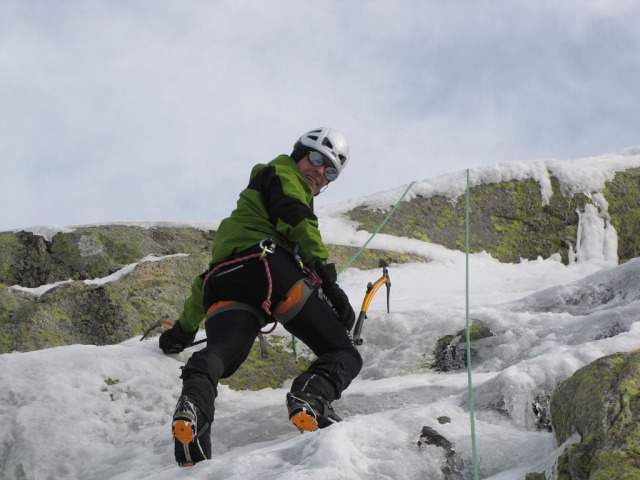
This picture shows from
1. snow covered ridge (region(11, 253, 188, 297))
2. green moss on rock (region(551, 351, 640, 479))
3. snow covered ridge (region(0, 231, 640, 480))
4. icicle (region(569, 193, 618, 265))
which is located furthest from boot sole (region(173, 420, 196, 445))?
icicle (region(569, 193, 618, 265))

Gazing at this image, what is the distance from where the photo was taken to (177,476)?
4.08 m

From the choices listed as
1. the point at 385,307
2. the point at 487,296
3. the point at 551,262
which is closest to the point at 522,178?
the point at 551,262

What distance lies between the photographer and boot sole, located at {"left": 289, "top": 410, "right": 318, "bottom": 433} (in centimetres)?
454

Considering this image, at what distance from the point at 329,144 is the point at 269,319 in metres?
1.56

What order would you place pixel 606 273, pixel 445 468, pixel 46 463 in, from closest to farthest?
pixel 445 468 < pixel 46 463 < pixel 606 273

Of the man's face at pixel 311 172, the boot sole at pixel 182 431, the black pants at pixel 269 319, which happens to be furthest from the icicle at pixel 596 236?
the boot sole at pixel 182 431

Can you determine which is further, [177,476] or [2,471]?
[2,471]

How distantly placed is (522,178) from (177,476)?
10.4 meters

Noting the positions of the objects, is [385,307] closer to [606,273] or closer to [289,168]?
[606,273]

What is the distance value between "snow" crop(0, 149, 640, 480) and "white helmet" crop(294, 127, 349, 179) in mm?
1873

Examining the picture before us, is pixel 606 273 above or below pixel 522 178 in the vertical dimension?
below

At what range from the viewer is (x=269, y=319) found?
5492 millimetres

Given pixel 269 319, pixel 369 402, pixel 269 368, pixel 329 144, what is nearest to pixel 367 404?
pixel 369 402

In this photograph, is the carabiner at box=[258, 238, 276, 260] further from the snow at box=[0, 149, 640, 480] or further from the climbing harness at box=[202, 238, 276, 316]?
the snow at box=[0, 149, 640, 480]
